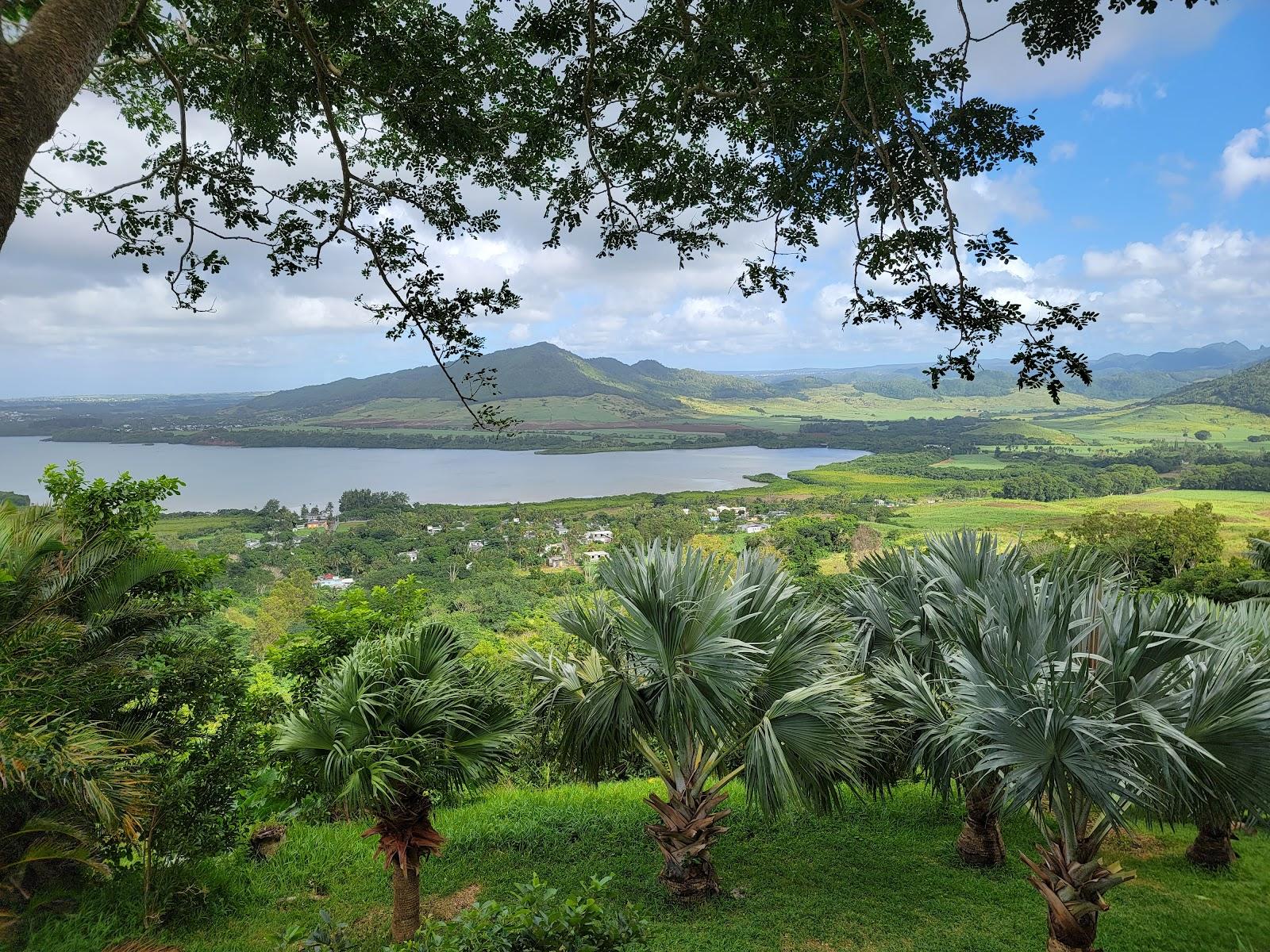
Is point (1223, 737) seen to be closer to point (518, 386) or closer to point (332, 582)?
point (332, 582)

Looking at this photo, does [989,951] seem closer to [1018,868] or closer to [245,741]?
[1018,868]

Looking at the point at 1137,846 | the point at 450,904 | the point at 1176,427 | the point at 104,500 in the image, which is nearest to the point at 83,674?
the point at 104,500

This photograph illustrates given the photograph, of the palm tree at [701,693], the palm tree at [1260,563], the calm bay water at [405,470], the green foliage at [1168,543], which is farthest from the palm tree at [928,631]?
the calm bay water at [405,470]

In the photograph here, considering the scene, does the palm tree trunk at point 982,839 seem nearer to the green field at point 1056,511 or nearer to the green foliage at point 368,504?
the green field at point 1056,511

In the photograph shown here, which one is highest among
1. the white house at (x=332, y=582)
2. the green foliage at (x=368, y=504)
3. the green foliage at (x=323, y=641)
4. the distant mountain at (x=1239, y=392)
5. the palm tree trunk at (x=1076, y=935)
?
the distant mountain at (x=1239, y=392)

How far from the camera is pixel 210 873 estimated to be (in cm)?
484

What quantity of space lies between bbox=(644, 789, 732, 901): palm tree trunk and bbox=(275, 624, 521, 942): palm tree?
1.39 m

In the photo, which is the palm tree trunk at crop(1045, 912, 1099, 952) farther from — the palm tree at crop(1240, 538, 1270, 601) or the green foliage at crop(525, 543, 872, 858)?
the palm tree at crop(1240, 538, 1270, 601)

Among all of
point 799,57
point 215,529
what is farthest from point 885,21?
point 215,529

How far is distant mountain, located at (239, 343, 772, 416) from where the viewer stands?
4055 inches

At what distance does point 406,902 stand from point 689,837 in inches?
76.9

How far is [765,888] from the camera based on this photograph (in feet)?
16.3

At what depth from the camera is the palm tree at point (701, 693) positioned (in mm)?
4168

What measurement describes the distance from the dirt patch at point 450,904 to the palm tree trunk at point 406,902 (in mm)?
891
